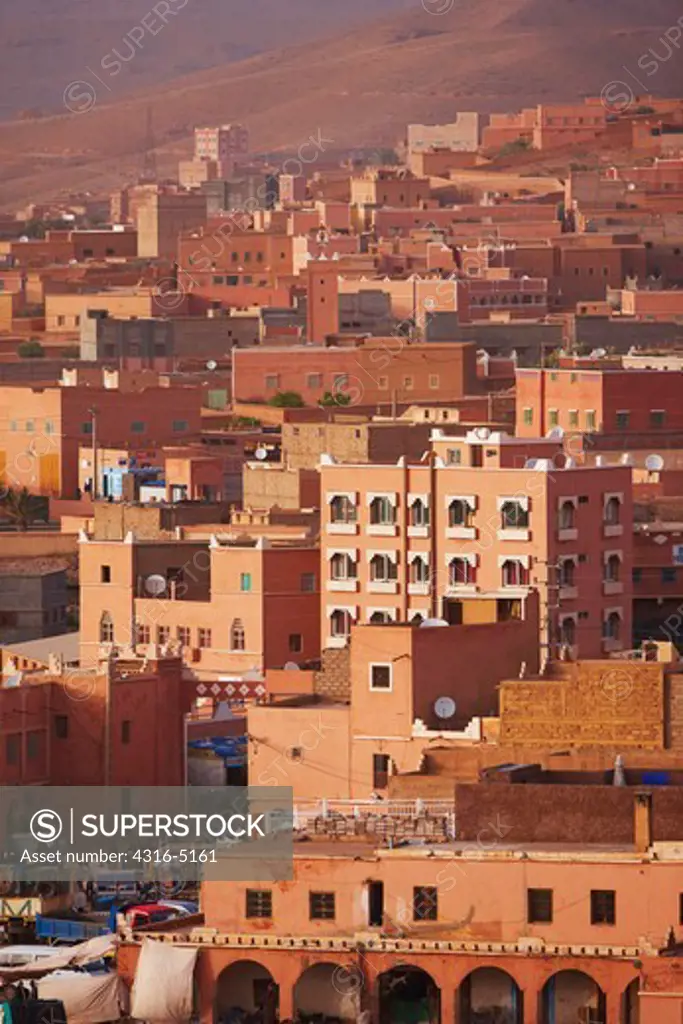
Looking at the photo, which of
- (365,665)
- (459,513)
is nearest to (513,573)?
(459,513)

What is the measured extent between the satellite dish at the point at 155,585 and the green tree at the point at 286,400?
24.0 m

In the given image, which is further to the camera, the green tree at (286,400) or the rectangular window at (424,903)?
the green tree at (286,400)

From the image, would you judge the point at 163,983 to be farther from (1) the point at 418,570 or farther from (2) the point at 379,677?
(1) the point at 418,570

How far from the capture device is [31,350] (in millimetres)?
73812

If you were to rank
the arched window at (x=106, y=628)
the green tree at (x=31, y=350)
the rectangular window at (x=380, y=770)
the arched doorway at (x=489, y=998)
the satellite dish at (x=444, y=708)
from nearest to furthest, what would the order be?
the arched doorway at (x=489, y=998) < the rectangular window at (x=380, y=770) < the satellite dish at (x=444, y=708) < the arched window at (x=106, y=628) < the green tree at (x=31, y=350)

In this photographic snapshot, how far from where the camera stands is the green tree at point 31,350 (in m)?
72.8

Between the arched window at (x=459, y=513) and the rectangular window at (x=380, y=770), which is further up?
the arched window at (x=459, y=513)

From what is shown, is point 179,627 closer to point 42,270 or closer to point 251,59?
point 42,270

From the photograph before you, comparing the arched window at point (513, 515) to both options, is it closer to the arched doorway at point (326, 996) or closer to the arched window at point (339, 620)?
the arched window at point (339, 620)

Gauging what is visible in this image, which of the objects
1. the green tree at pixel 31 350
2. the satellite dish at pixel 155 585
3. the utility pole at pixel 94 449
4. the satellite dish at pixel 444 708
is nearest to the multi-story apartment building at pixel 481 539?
the satellite dish at pixel 155 585

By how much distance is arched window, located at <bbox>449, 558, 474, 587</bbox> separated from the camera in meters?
35.3

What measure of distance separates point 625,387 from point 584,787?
1048 inches

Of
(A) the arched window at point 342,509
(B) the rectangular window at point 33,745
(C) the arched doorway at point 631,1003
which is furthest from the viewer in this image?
(A) the arched window at point 342,509

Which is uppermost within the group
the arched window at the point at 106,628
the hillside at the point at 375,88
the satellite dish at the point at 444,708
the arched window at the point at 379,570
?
the hillside at the point at 375,88
